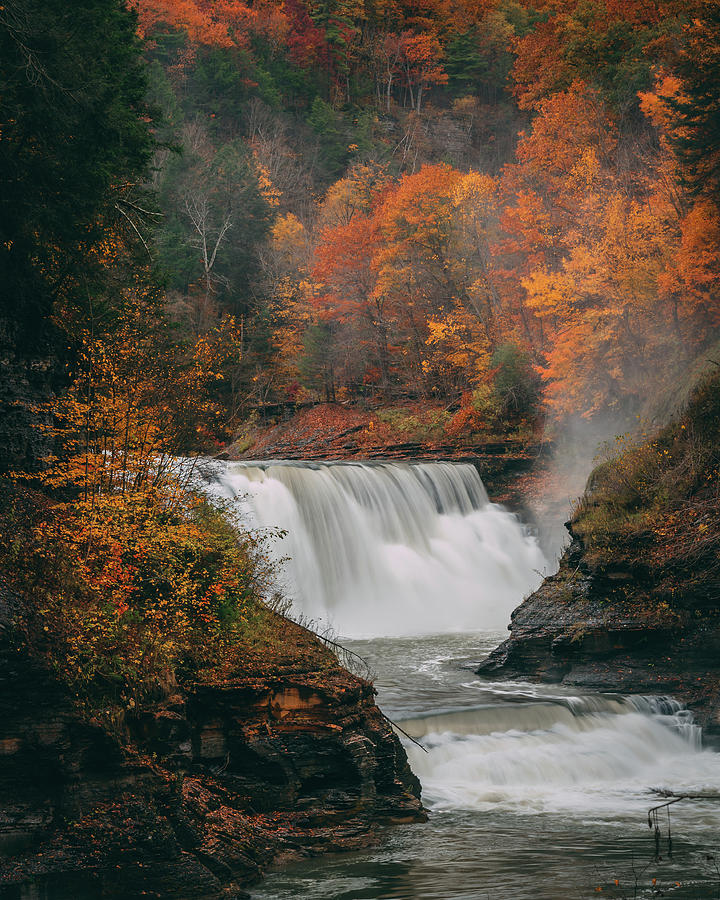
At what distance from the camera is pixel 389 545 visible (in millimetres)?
26031

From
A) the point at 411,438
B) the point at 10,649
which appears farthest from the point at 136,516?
the point at 411,438

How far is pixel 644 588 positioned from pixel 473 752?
17.5ft

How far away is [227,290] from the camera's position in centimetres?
4400

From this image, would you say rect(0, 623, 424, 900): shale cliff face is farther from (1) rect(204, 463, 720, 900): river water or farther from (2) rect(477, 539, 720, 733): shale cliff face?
(2) rect(477, 539, 720, 733): shale cliff face

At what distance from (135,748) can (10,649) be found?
1.41 m

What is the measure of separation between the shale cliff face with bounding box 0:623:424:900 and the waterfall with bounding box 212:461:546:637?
1227cm

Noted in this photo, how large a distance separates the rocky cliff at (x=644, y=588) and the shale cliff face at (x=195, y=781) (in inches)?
235

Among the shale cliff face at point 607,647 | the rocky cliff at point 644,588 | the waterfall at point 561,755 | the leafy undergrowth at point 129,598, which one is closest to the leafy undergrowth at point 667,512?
the rocky cliff at point 644,588

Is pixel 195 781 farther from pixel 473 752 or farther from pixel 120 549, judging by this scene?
pixel 473 752

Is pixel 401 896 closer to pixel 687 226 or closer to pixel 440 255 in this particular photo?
pixel 687 226

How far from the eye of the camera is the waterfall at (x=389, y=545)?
23562 mm

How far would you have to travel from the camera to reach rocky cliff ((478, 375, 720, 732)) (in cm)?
1498

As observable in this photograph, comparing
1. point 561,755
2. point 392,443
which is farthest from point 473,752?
point 392,443

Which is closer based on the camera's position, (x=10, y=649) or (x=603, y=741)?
(x=10, y=649)
